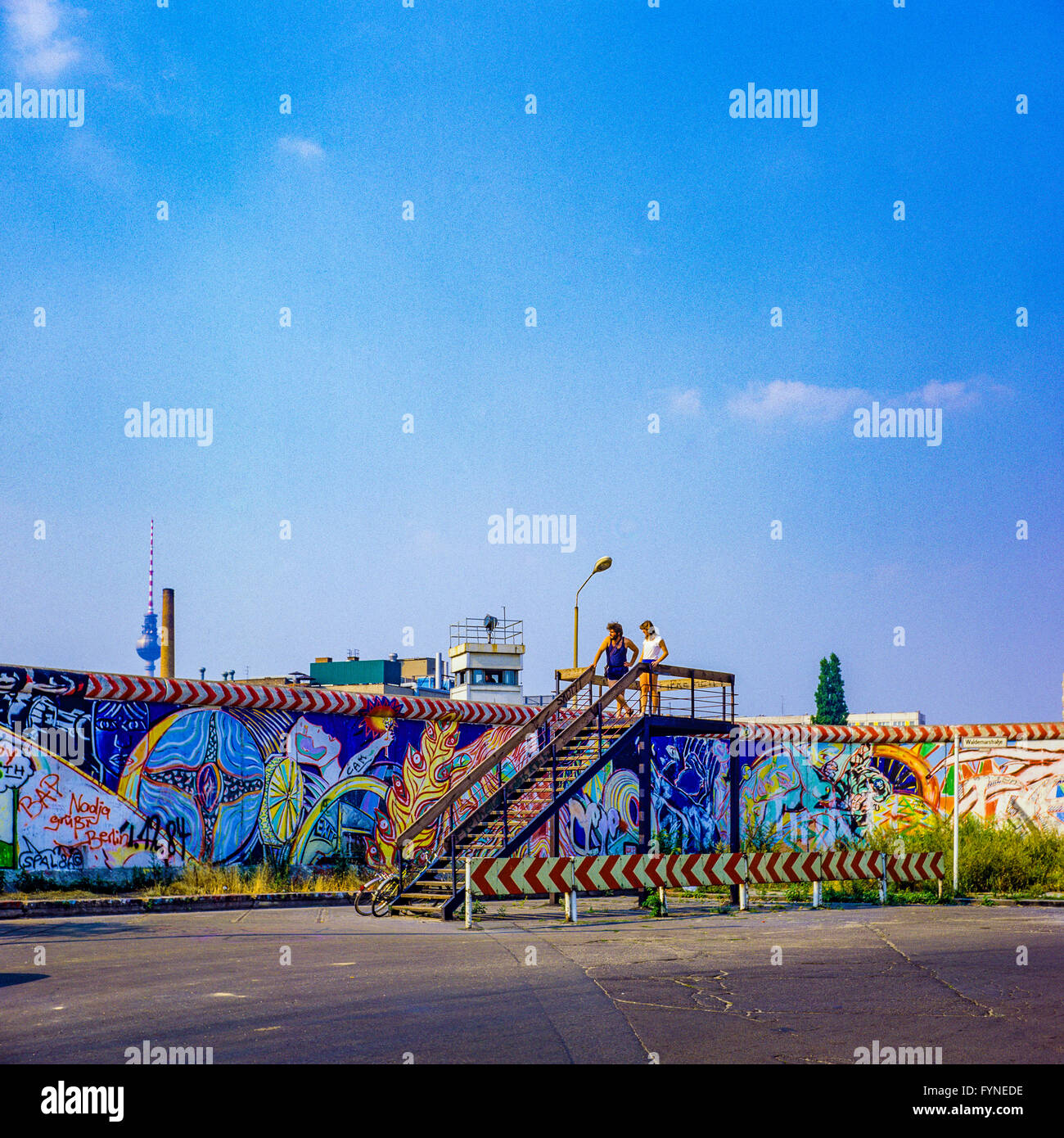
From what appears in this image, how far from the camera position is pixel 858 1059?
283 inches

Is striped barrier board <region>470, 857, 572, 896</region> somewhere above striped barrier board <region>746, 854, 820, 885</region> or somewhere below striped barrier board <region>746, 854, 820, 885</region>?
above

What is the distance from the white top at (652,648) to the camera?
2208 centimetres

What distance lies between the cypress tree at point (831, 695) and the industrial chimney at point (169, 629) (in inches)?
1758

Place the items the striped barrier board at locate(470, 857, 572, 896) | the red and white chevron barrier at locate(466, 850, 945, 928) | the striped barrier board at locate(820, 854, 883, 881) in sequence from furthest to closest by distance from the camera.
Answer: the striped barrier board at locate(820, 854, 883, 881), the red and white chevron barrier at locate(466, 850, 945, 928), the striped barrier board at locate(470, 857, 572, 896)

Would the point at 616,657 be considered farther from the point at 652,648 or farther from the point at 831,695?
the point at 831,695

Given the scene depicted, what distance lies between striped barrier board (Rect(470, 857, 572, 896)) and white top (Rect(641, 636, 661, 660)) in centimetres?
656

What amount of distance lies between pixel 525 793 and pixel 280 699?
15.9ft

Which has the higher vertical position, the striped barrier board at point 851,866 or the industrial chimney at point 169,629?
the industrial chimney at point 169,629

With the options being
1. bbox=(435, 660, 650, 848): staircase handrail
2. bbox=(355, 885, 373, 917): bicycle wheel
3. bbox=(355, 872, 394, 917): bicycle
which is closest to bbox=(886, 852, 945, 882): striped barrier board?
bbox=(435, 660, 650, 848): staircase handrail

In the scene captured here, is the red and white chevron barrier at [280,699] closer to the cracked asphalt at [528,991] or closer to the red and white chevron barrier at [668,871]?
the cracked asphalt at [528,991]

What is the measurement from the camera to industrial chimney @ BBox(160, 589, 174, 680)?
4156cm

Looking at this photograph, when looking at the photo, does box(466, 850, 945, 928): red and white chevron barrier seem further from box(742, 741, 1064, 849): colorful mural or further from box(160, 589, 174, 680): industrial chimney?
box(160, 589, 174, 680): industrial chimney

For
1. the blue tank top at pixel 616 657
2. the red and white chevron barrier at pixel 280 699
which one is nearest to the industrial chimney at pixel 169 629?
the red and white chevron barrier at pixel 280 699

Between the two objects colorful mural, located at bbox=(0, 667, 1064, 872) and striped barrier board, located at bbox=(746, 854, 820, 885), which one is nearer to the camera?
striped barrier board, located at bbox=(746, 854, 820, 885)
